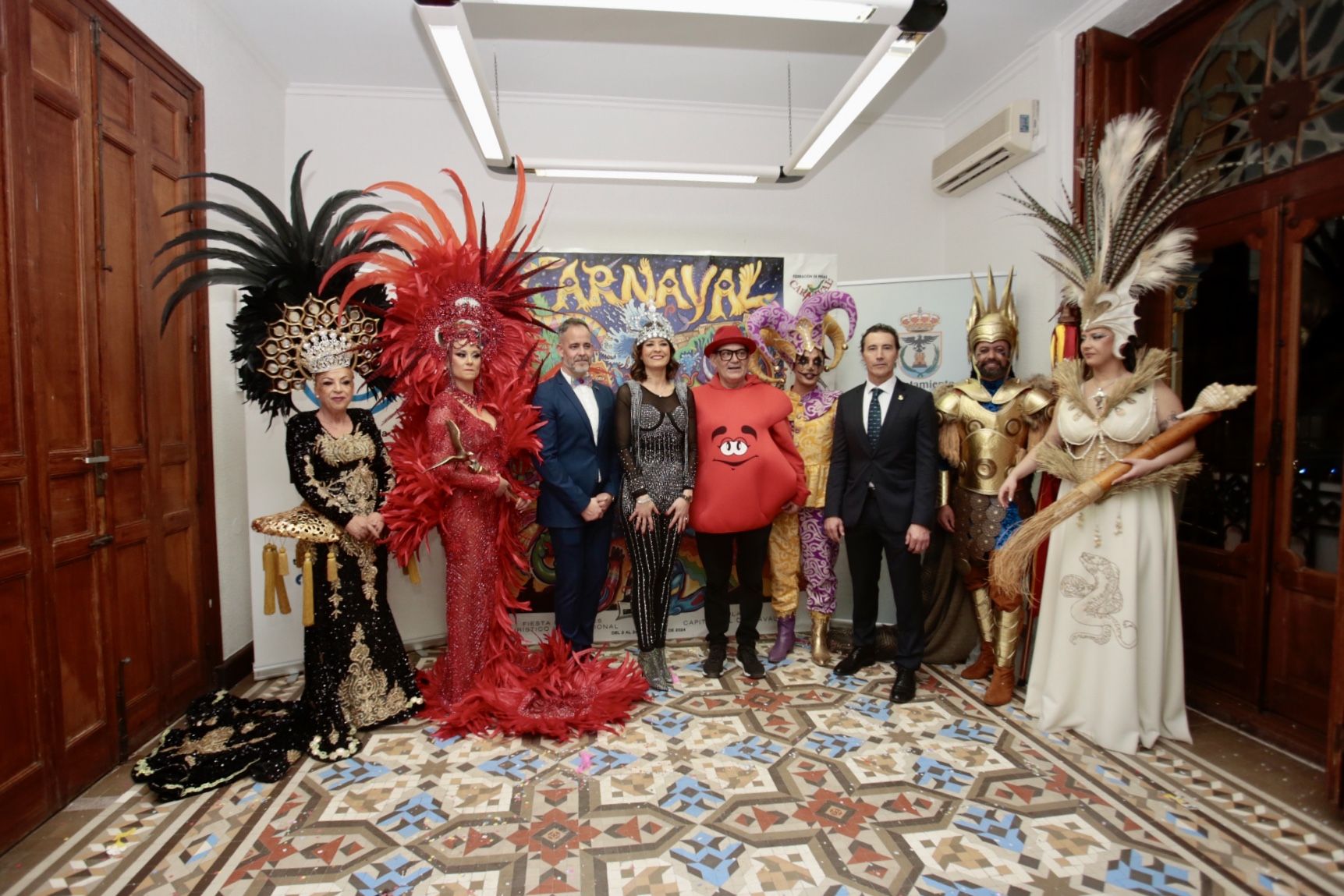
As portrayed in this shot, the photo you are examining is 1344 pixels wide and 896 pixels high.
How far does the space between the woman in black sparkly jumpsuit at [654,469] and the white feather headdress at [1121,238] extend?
6.56 ft

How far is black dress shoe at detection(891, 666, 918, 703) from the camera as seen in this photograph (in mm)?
3236

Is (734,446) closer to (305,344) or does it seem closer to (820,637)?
(820,637)

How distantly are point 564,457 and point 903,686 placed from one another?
2.15 meters

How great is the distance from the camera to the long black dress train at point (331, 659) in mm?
2746

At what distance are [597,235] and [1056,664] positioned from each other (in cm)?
404

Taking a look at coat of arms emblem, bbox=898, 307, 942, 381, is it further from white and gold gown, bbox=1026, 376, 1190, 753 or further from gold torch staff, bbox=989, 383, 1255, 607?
gold torch staff, bbox=989, 383, 1255, 607

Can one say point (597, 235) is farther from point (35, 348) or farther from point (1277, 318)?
point (1277, 318)

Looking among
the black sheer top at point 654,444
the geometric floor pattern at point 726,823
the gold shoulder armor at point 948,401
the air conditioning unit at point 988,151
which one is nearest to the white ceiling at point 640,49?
the air conditioning unit at point 988,151

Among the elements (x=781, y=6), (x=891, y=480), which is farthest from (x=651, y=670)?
(x=781, y=6)

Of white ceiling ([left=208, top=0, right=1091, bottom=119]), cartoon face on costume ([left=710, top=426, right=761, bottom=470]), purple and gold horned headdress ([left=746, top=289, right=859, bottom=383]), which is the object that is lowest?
cartoon face on costume ([left=710, top=426, right=761, bottom=470])

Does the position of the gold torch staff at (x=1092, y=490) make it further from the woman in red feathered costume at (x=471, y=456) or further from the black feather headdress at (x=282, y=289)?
the black feather headdress at (x=282, y=289)

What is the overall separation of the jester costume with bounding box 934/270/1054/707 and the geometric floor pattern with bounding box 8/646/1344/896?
0.53 metres

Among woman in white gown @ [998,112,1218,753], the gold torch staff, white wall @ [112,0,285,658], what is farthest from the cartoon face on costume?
white wall @ [112,0,285,658]

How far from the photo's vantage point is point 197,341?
341 centimetres
